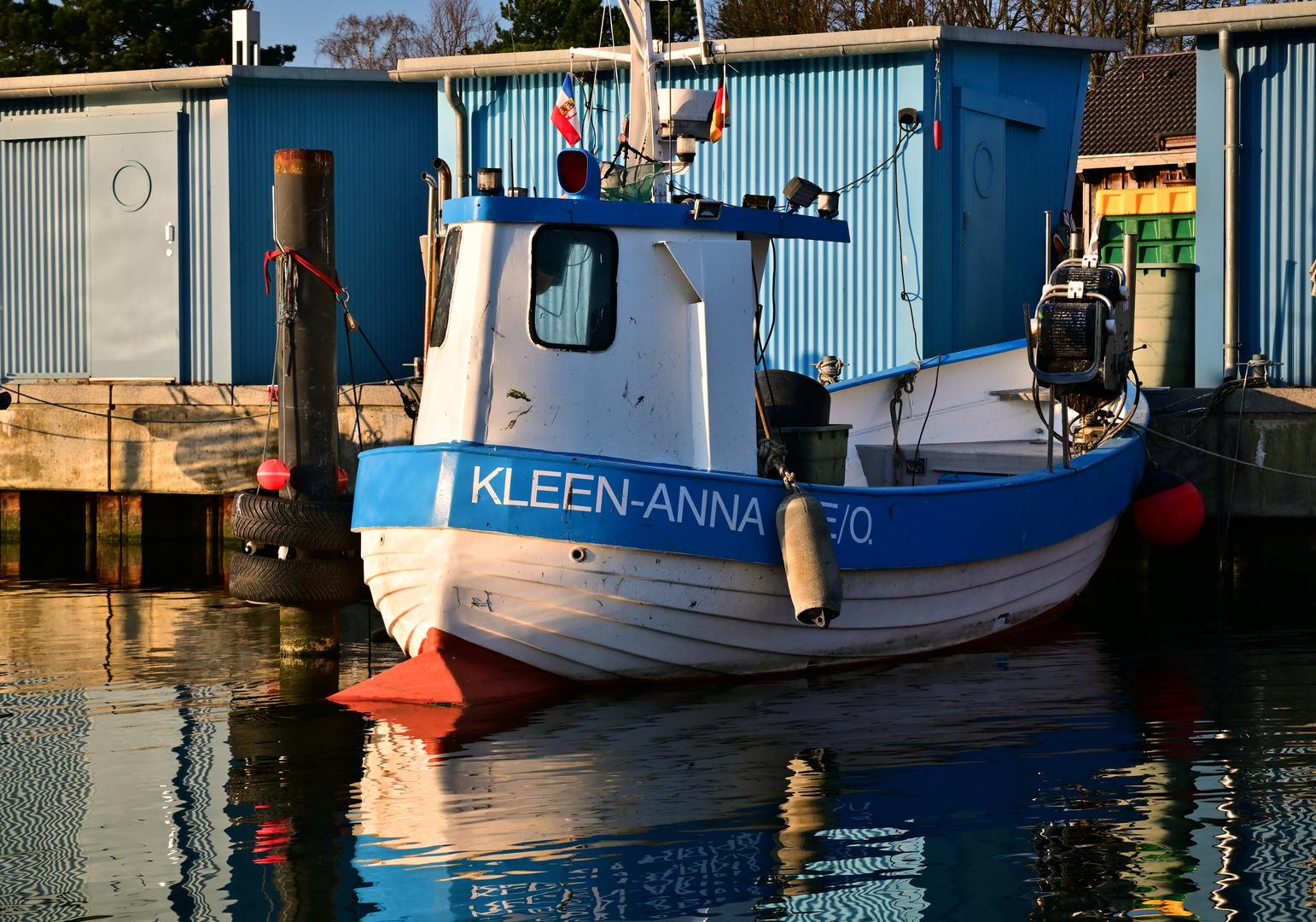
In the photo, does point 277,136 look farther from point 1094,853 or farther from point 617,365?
point 1094,853

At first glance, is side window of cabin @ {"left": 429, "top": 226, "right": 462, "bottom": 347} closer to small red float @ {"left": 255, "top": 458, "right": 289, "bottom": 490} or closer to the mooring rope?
small red float @ {"left": 255, "top": 458, "right": 289, "bottom": 490}

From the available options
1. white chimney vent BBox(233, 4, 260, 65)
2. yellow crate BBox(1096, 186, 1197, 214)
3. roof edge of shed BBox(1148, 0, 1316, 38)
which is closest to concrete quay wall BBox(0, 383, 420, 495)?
white chimney vent BBox(233, 4, 260, 65)

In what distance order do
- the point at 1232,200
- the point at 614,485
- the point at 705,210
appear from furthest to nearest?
the point at 1232,200
the point at 705,210
the point at 614,485

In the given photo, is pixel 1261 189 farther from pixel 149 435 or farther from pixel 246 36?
pixel 246 36

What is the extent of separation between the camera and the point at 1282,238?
40.3ft

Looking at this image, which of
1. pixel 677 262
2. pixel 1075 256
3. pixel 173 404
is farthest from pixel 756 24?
pixel 677 262

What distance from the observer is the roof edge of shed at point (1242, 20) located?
12.0 meters

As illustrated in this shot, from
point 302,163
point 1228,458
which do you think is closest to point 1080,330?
point 1228,458

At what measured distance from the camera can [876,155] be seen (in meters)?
13.7

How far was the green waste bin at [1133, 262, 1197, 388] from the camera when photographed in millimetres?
12594

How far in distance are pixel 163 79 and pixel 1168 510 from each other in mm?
10745

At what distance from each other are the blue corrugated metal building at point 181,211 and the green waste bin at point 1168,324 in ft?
25.6

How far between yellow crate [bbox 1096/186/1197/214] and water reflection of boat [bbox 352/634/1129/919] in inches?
500

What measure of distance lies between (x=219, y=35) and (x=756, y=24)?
1100 centimetres
